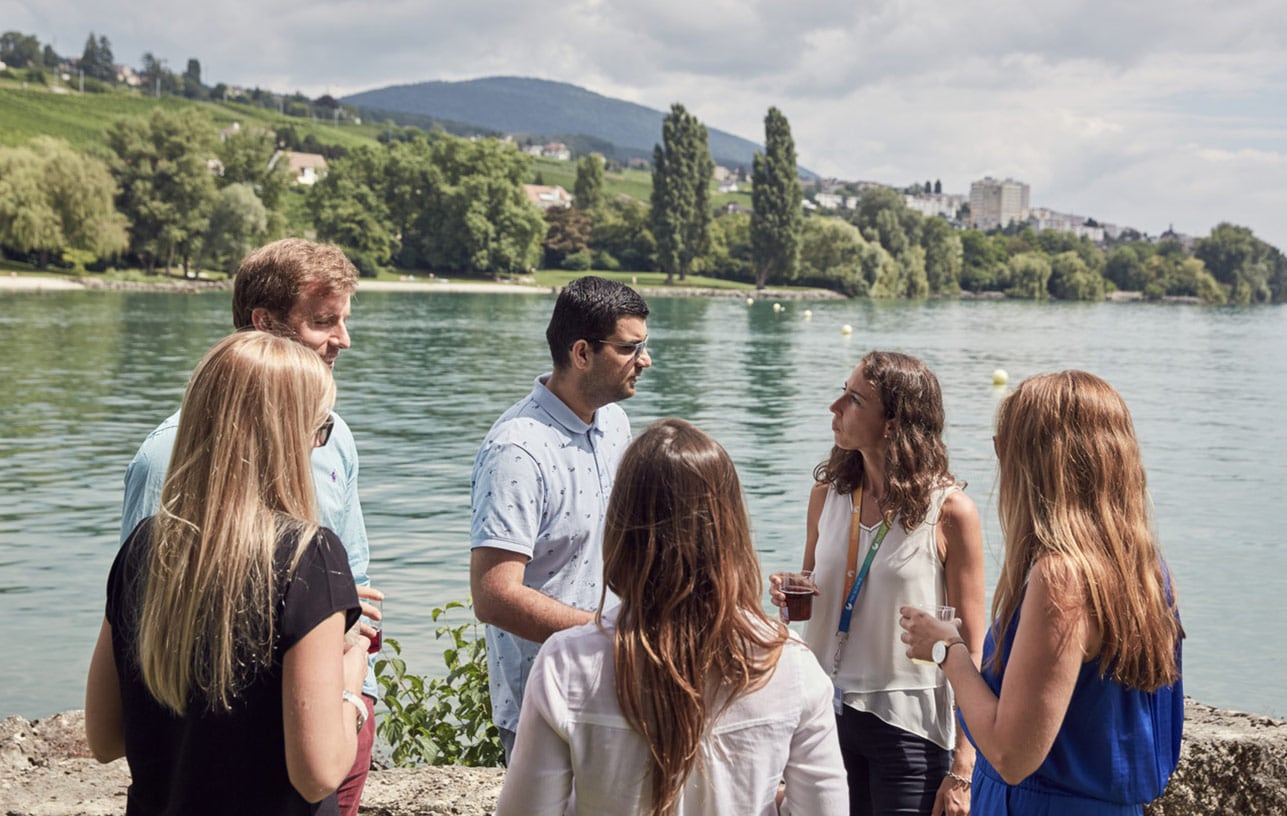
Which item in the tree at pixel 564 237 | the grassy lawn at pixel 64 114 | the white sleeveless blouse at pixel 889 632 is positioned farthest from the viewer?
the tree at pixel 564 237

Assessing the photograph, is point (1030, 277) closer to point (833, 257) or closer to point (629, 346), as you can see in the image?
point (833, 257)

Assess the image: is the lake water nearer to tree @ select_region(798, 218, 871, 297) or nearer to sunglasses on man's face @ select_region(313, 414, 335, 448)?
sunglasses on man's face @ select_region(313, 414, 335, 448)

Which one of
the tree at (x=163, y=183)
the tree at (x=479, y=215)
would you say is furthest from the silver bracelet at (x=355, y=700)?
the tree at (x=479, y=215)

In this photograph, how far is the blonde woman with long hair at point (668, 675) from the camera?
2.15 m

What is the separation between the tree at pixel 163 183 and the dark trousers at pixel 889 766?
3376 inches

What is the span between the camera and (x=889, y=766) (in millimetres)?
3504

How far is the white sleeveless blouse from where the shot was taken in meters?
3.56

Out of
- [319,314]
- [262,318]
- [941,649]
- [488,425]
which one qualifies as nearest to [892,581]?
[941,649]

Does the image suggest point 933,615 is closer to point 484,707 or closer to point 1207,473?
point 484,707

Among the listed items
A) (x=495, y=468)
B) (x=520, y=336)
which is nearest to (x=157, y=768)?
(x=495, y=468)

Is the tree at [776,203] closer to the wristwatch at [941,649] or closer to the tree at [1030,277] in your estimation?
the tree at [1030,277]

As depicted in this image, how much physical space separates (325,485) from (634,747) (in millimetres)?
1448

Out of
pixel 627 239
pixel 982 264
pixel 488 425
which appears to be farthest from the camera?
pixel 982 264

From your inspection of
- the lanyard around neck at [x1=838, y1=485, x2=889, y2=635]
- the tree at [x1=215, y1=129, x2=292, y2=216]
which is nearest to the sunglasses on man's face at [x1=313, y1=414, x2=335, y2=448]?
the lanyard around neck at [x1=838, y1=485, x2=889, y2=635]
